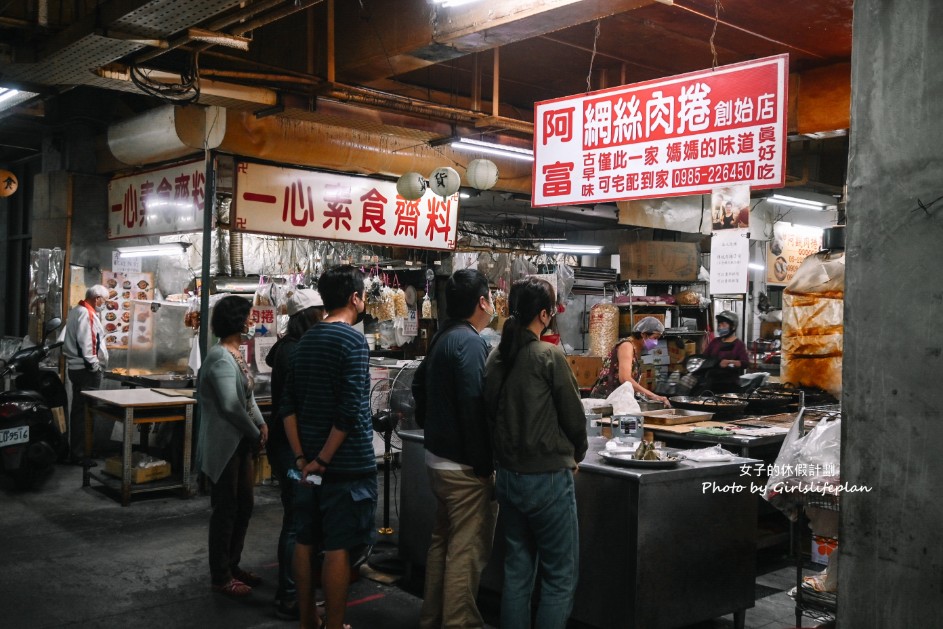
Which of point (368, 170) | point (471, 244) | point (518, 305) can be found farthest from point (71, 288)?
point (518, 305)

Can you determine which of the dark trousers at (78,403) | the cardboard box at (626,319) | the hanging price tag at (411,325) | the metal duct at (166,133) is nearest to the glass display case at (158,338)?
the dark trousers at (78,403)

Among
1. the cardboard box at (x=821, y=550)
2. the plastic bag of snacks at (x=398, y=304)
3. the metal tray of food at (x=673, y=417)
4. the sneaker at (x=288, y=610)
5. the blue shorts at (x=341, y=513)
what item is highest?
the plastic bag of snacks at (x=398, y=304)

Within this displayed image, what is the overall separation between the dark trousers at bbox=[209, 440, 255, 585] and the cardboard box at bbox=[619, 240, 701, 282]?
9356 millimetres

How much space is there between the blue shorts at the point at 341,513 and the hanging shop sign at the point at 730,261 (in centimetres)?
287

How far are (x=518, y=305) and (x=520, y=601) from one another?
157 cm

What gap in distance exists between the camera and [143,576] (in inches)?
224

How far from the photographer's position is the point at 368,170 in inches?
346

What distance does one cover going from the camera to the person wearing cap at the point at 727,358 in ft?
31.0

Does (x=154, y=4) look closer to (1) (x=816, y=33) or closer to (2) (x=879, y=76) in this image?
(2) (x=879, y=76)

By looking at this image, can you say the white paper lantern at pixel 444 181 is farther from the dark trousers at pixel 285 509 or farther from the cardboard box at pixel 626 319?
the cardboard box at pixel 626 319

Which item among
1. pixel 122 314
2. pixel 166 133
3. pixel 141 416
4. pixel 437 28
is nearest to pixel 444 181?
pixel 437 28

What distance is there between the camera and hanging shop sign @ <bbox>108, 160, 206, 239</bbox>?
798 cm

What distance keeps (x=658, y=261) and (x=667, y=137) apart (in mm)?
8410

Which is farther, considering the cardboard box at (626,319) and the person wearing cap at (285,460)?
the cardboard box at (626,319)
